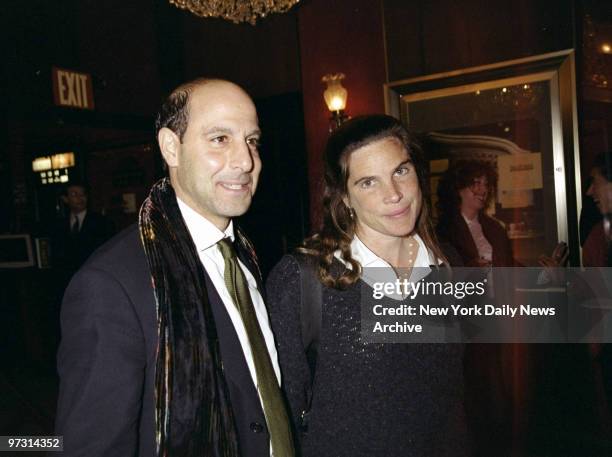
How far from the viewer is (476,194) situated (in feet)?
11.7

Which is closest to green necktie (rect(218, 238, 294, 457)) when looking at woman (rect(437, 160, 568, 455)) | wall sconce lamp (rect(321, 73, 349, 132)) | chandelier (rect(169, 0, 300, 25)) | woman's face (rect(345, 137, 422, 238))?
woman's face (rect(345, 137, 422, 238))

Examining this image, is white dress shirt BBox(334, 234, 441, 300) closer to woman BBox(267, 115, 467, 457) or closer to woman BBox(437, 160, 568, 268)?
woman BBox(267, 115, 467, 457)

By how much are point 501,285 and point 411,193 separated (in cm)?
220

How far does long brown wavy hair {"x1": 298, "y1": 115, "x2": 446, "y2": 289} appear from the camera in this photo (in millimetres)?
1402

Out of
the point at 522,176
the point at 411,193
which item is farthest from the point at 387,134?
the point at 522,176

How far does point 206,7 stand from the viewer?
3295 mm

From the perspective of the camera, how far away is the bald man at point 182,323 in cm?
97

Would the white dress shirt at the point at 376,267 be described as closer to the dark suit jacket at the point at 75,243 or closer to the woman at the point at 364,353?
the woman at the point at 364,353

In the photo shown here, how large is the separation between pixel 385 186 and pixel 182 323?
65 cm

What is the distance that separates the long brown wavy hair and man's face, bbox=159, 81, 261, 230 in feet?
0.97

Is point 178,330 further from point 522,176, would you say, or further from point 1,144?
point 1,144

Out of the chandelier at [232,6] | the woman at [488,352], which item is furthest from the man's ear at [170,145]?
the chandelier at [232,6]

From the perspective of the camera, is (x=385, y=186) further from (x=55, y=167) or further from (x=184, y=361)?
(x=55, y=167)

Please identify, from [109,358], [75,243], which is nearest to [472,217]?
[109,358]
